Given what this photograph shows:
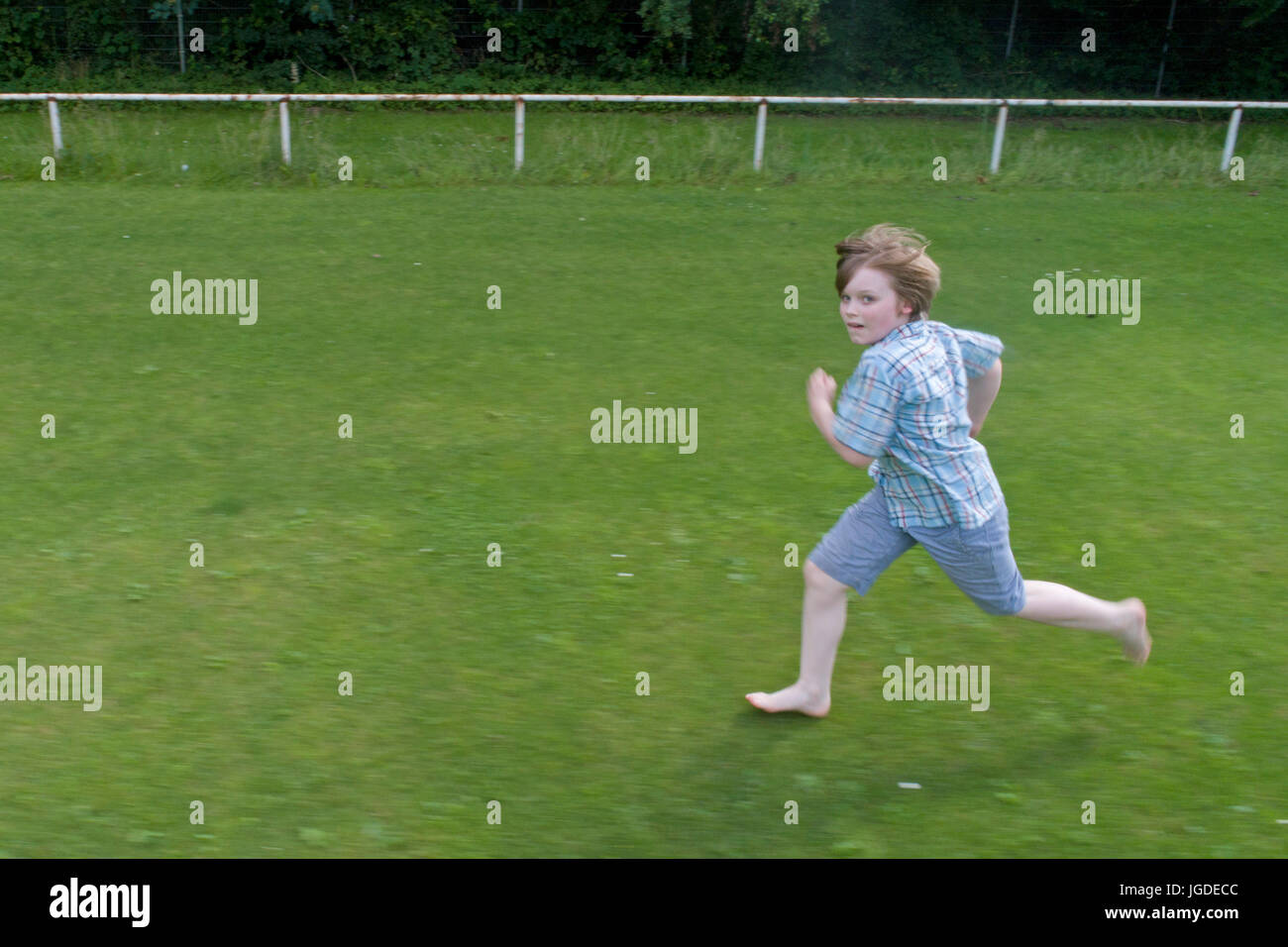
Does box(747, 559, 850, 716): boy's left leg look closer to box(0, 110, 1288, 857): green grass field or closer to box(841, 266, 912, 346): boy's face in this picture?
box(0, 110, 1288, 857): green grass field

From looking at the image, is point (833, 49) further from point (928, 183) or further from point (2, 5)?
point (2, 5)

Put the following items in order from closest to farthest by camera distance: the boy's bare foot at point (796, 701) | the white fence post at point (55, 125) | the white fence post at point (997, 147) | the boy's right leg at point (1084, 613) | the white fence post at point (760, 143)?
the boy's right leg at point (1084, 613)
the boy's bare foot at point (796, 701)
the white fence post at point (55, 125)
the white fence post at point (760, 143)
the white fence post at point (997, 147)

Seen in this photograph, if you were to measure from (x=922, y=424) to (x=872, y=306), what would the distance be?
1.23 feet

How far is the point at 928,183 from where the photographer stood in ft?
45.7

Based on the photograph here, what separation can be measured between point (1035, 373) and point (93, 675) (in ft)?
19.2

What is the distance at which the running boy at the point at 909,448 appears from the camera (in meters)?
3.52

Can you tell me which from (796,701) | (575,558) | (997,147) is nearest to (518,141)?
(997,147)

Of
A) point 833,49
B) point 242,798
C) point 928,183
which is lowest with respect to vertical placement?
point 242,798

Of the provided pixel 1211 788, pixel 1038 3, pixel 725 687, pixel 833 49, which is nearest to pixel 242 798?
pixel 725 687

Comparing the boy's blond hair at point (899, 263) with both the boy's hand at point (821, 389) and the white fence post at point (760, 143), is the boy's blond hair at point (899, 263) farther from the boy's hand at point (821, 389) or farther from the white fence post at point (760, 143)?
the white fence post at point (760, 143)

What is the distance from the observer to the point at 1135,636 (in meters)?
4.18

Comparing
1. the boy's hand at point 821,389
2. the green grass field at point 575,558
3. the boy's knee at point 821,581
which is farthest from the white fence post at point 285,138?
the boy's hand at point 821,389

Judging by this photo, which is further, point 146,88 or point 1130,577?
point 146,88

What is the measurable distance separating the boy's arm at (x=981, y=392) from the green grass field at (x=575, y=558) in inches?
41.5
